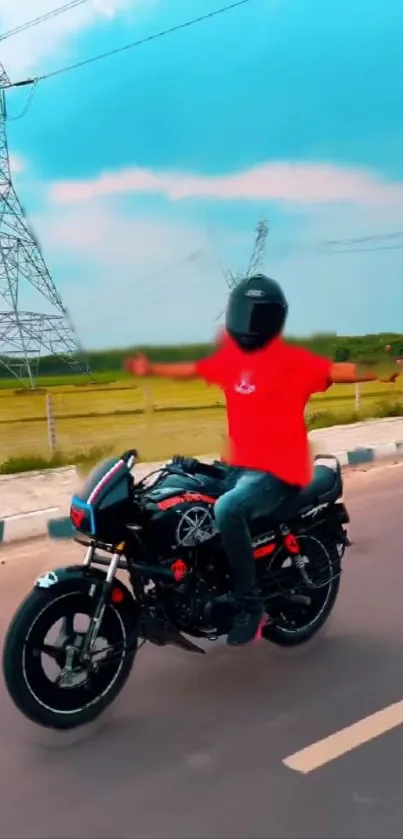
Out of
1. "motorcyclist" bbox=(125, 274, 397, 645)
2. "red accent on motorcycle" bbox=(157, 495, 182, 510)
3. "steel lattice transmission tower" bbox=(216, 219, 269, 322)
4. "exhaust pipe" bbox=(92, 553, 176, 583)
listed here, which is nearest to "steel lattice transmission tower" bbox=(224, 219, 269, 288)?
"steel lattice transmission tower" bbox=(216, 219, 269, 322)

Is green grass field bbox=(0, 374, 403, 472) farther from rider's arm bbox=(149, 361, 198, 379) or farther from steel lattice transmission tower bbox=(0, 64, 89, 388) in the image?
rider's arm bbox=(149, 361, 198, 379)

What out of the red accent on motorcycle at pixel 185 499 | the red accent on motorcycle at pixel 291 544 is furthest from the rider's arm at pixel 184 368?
the red accent on motorcycle at pixel 291 544

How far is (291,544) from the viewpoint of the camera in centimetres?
362

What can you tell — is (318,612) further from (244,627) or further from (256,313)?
(256,313)

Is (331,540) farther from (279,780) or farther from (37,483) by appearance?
(37,483)

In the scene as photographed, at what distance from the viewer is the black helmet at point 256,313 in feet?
10.5

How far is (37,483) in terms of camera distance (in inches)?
313

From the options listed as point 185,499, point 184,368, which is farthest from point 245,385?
point 185,499

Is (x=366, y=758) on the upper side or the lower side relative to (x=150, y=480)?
lower

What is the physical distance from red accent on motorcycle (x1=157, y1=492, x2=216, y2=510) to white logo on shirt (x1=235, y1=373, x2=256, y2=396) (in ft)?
1.38

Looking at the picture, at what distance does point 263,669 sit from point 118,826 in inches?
47.7

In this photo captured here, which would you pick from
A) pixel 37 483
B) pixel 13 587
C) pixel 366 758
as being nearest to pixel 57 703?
pixel 366 758

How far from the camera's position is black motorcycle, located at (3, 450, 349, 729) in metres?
2.99

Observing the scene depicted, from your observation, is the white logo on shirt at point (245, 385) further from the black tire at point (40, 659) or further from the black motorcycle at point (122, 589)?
the black tire at point (40, 659)
